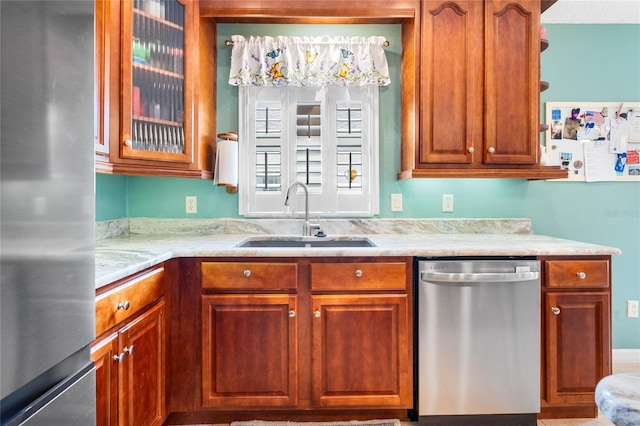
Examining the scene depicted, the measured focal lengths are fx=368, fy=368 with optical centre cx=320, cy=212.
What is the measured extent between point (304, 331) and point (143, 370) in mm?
709

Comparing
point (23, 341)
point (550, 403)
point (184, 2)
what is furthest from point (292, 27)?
point (550, 403)

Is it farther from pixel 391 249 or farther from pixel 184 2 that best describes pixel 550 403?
pixel 184 2

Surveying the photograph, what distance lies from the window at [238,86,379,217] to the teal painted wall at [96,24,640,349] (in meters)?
0.11

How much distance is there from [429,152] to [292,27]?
4.05 feet

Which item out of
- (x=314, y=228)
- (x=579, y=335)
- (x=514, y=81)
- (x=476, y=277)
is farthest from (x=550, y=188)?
(x=314, y=228)

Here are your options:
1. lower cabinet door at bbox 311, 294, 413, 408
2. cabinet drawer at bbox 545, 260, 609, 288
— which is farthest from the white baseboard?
lower cabinet door at bbox 311, 294, 413, 408

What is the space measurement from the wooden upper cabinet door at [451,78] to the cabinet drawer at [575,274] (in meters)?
0.73

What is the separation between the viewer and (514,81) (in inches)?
83.7

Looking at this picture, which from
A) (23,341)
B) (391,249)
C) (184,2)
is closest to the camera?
(23,341)

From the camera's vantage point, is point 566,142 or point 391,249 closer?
point 391,249

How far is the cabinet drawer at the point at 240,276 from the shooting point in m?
1.78

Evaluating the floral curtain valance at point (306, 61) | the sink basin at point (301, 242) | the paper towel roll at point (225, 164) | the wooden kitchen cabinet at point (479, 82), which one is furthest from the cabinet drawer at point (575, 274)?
the paper towel roll at point (225, 164)

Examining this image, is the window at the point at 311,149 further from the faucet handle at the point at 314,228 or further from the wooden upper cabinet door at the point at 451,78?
the wooden upper cabinet door at the point at 451,78

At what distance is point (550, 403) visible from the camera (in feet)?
5.97
